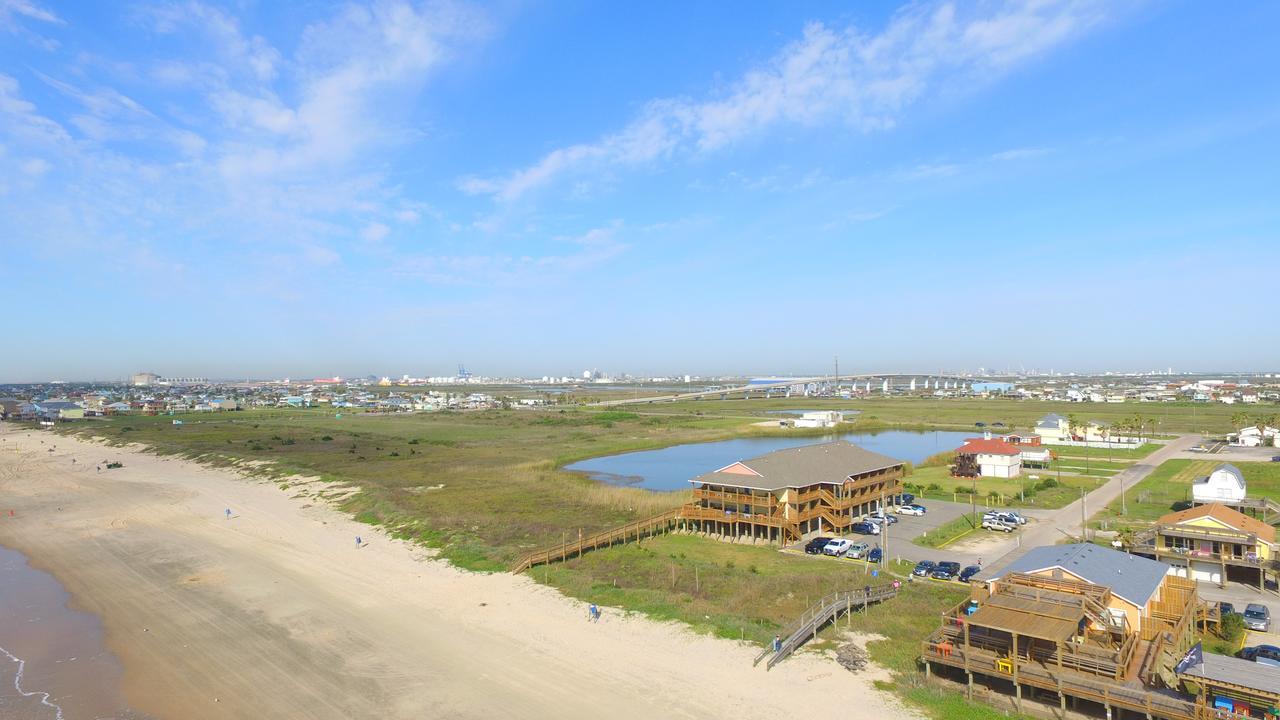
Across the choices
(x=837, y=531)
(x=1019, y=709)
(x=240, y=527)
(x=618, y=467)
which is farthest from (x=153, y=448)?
(x=1019, y=709)

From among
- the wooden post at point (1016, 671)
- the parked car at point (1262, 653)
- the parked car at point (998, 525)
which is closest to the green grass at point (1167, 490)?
the parked car at point (998, 525)

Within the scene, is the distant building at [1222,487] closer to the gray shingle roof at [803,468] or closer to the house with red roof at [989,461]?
the house with red roof at [989,461]

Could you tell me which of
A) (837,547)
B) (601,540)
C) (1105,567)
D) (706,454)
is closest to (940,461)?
(706,454)

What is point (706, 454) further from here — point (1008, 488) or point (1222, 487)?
point (1222, 487)

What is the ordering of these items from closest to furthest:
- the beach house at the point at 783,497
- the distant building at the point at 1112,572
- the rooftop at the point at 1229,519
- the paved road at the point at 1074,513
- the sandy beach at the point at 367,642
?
the sandy beach at the point at 367,642
the distant building at the point at 1112,572
the rooftop at the point at 1229,519
the paved road at the point at 1074,513
the beach house at the point at 783,497

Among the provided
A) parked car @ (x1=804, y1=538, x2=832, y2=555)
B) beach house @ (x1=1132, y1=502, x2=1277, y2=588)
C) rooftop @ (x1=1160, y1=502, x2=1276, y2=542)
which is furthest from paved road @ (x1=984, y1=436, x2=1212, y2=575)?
parked car @ (x1=804, y1=538, x2=832, y2=555)

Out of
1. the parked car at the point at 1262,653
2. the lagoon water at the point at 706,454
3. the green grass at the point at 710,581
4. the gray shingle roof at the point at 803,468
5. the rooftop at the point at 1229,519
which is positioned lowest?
the lagoon water at the point at 706,454
